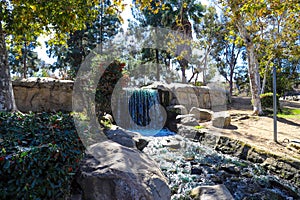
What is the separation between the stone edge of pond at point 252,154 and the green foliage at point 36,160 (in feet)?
12.2

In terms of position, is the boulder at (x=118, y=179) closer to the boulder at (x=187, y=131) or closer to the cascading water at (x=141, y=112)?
the boulder at (x=187, y=131)

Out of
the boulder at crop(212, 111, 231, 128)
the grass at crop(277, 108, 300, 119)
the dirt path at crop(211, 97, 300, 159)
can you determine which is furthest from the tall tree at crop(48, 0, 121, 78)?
the grass at crop(277, 108, 300, 119)

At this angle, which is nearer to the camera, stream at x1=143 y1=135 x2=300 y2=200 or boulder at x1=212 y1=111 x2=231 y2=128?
stream at x1=143 y1=135 x2=300 y2=200

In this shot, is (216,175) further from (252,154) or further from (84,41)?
(84,41)

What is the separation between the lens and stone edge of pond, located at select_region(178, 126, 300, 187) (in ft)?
12.2

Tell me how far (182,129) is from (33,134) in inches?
228

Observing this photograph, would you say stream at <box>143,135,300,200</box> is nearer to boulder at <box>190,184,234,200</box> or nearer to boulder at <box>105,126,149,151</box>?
boulder at <box>190,184,234,200</box>

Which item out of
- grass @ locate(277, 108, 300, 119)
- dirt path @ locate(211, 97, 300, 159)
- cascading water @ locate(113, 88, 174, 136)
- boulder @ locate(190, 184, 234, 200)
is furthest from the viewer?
cascading water @ locate(113, 88, 174, 136)

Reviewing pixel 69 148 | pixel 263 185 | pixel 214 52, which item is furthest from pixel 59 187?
pixel 214 52

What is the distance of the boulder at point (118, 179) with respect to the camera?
2064mm

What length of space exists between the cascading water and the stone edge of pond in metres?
2.96

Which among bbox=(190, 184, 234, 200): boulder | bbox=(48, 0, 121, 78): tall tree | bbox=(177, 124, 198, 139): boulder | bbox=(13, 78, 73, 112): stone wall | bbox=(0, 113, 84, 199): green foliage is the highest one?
bbox=(48, 0, 121, 78): tall tree

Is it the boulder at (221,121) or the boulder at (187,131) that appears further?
the boulder at (221,121)

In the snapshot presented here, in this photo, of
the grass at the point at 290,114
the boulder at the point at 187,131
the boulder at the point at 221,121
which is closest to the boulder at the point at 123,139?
the boulder at the point at 187,131
